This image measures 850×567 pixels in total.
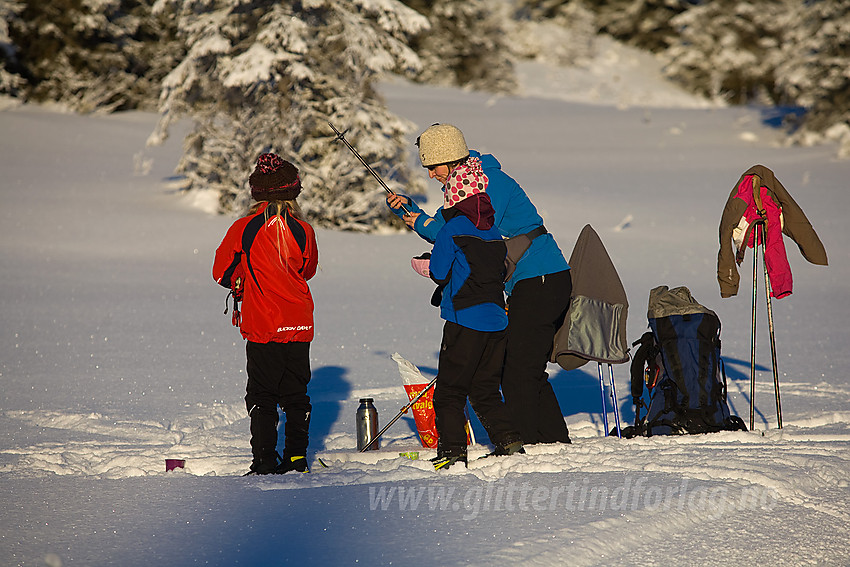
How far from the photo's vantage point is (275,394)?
4500 mm

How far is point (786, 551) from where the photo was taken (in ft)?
11.1

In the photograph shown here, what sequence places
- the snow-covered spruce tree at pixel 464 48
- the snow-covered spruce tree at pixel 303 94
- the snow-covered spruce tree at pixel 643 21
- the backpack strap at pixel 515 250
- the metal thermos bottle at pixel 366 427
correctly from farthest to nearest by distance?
1. the snow-covered spruce tree at pixel 643 21
2. the snow-covered spruce tree at pixel 464 48
3. the snow-covered spruce tree at pixel 303 94
4. the metal thermos bottle at pixel 366 427
5. the backpack strap at pixel 515 250

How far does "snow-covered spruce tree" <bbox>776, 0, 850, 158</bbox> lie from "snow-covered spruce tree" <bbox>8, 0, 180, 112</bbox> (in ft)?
49.3

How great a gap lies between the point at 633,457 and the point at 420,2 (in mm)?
27964

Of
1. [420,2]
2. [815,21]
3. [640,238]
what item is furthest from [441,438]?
Result: [420,2]

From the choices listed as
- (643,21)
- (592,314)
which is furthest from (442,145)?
(643,21)

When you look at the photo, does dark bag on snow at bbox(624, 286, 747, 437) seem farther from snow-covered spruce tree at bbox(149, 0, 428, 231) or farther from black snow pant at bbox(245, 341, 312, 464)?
snow-covered spruce tree at bbox(149, 0, 428, 231)

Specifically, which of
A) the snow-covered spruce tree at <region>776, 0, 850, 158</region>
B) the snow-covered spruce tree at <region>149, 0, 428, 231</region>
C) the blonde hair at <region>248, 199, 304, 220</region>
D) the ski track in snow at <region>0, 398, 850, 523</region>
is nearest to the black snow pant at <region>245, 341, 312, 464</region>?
the ski track in snow at <region>0, 398, 850, 523</region>

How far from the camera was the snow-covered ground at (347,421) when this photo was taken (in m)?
3.33

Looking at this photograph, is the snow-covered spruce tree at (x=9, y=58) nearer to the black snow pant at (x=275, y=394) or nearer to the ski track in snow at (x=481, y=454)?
the ski track in snow at (x=481, y=454)

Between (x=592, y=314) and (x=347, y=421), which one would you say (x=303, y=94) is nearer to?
(x=347, y=421)

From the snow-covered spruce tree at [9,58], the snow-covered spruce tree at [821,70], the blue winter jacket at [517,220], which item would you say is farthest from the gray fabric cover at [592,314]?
the snow-covered spruce tree at [9,58]

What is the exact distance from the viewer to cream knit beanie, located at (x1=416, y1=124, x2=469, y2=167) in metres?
4.29

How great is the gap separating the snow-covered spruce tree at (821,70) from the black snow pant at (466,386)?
1773 cm
